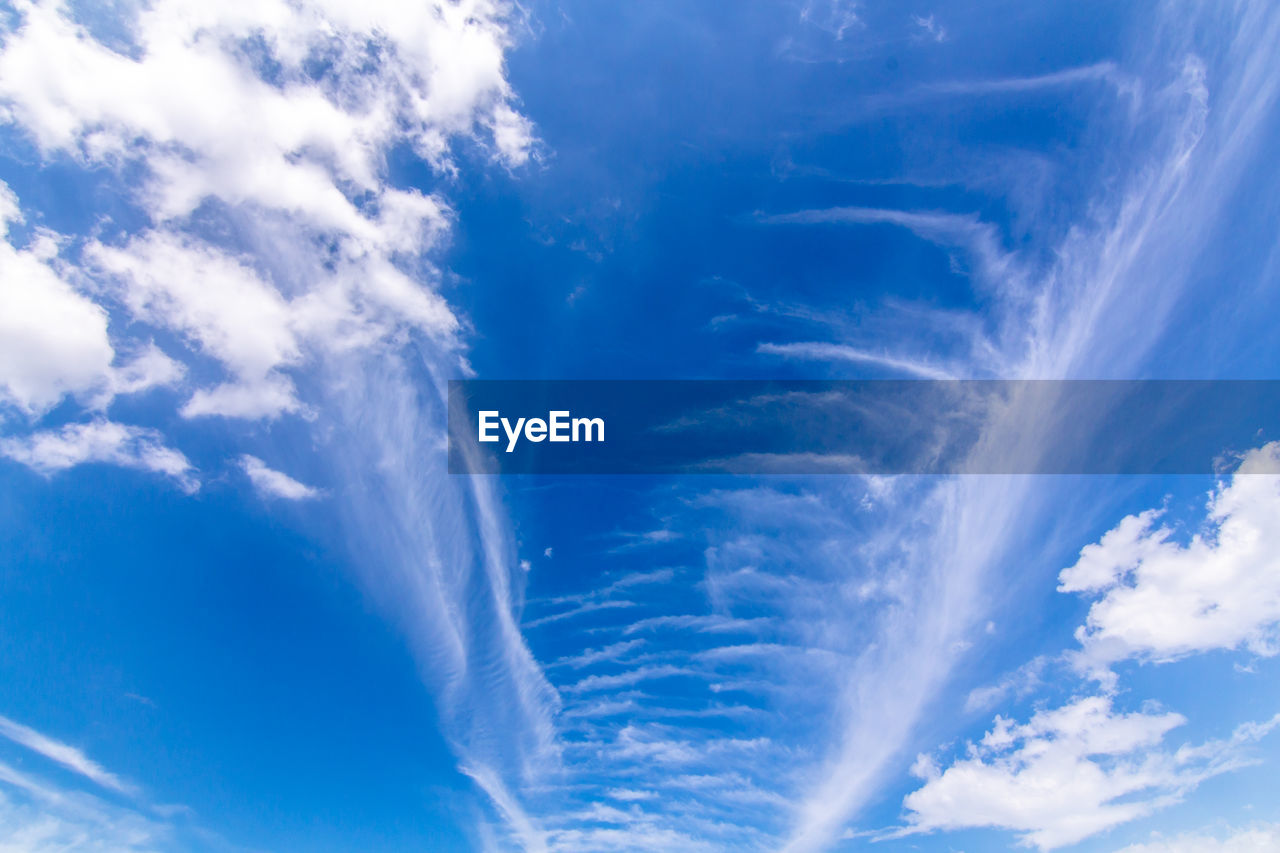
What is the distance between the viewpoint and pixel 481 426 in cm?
2317

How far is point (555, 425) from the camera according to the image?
2250cm

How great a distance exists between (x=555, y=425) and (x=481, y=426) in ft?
27.3
